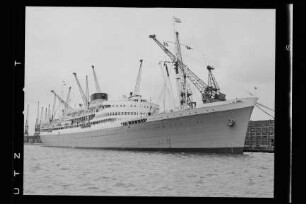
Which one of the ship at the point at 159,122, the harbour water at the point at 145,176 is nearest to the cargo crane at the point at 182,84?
the ship at the point at 159,122

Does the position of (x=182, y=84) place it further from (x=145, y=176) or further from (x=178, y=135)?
(x=145, y=176)

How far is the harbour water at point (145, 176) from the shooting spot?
4906 millimetres

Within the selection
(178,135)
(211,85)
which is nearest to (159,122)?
(178,135)

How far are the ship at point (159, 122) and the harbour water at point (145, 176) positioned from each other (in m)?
0.48

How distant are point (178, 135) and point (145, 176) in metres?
1.28

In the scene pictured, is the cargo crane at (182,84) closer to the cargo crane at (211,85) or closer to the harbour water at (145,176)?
the cargo crane at (211,85)

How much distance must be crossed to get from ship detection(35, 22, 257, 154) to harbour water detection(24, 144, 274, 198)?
0.48 meters

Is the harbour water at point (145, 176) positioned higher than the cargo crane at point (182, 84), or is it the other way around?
the cargo crane at point (182, 84)

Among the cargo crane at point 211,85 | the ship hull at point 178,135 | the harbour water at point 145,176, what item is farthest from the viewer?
the ship hull at point 178,135

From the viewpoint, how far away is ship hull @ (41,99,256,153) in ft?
18.9
